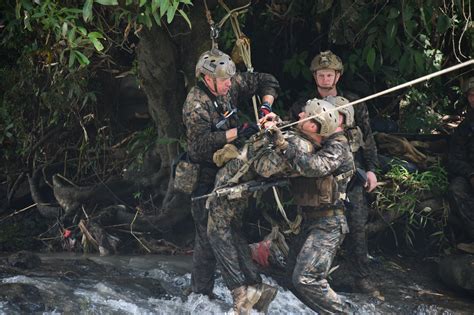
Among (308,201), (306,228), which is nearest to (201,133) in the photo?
(308,201)

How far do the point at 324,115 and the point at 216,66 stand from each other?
1.04 meters

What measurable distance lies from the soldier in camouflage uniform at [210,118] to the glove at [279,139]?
20.9 inches

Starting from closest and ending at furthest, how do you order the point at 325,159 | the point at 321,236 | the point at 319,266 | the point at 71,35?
the point at 71,35, the point at 325,159, the point at 319,266, the point at 321,236

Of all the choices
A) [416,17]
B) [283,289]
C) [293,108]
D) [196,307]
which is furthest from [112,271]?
[416,17]

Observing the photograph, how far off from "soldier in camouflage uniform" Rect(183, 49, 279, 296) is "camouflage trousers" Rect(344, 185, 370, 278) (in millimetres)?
1172

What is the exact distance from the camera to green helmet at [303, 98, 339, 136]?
589 centimetres

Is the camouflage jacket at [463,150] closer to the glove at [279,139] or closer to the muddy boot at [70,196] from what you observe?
the glove at [279,139]

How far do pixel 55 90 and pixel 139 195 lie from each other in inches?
66.7

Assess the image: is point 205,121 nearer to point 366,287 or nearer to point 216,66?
point 216,66

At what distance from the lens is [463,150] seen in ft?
24.6

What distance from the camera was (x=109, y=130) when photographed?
945cm

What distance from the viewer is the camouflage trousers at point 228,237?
631 centimetres

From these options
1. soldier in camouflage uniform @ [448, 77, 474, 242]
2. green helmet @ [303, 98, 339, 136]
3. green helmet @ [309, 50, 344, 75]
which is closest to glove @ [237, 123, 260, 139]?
green helmet @ [303, 98, 339, 136]

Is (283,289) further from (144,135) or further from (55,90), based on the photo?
(55,90)
